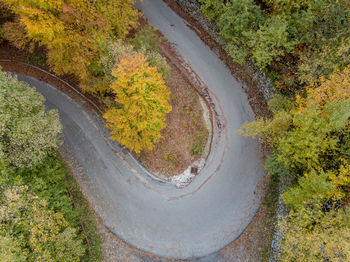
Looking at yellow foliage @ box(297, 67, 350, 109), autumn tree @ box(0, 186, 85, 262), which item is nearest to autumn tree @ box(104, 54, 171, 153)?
autumn tree @ box(0, 186, 85, 262)

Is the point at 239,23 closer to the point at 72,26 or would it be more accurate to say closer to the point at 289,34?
the point at 289,34

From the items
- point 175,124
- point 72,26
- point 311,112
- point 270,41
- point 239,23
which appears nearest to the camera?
point 311,112

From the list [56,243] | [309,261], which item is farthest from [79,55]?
[309,261]

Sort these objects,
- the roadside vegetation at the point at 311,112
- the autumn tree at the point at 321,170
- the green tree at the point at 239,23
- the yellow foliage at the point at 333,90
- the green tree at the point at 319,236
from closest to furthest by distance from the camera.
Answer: the green tree at the point at 319,236
the autumn tree at the point at 321,170
the roadside vegetation at the point at 311,112
the yellow foliage at the point at 333,90
the green tree at the point at 239,23

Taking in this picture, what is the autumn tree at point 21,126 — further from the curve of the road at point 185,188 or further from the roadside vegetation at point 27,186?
the curve of the road at point 185,188

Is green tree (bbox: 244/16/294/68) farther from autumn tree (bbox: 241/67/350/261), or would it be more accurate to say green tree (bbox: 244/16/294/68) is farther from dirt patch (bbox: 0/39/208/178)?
dirt patch (bbox: 0/39/208/178)

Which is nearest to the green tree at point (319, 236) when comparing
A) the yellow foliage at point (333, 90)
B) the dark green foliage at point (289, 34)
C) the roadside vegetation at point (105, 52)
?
the yellow foliage at point (333, 90)

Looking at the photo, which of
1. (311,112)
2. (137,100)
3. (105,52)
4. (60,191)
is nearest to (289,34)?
(311,112)
